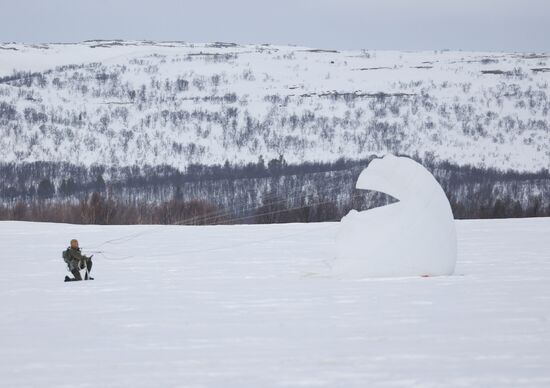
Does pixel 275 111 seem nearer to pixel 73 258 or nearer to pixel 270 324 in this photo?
pixel 73 258

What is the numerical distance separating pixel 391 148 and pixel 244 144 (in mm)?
22181

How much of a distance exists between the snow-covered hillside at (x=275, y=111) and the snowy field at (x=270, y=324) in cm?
11455

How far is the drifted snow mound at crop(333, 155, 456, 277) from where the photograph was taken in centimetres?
1538

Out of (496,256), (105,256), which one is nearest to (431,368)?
(496,256)

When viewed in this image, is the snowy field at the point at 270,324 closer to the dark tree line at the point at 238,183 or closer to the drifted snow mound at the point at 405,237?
the drifted snow mound at the point at 405,237

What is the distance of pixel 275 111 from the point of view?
527 feet

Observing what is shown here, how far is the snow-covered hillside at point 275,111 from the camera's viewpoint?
139 metres

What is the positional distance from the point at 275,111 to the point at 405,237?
479 ft

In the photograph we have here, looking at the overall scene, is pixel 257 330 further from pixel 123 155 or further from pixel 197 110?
pixel 197 110

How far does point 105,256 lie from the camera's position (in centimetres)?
2191

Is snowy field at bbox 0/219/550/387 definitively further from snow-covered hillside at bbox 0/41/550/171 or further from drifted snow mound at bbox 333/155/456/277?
snow-covered hillside at bbox 0/41/550/171

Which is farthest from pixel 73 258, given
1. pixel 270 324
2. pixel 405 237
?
pixel 270 324

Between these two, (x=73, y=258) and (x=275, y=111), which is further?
(x=275, y=111)

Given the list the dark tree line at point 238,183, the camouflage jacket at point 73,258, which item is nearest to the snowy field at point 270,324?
the camouflage jacket at point 73,258
